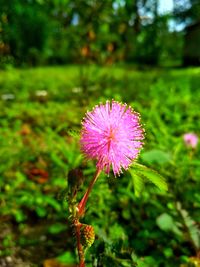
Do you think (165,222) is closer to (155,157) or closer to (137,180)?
(155,157)

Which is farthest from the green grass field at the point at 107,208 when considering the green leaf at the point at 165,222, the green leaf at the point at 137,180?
the green leaf at the point at 137,180

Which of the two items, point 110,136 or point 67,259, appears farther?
point 67,259

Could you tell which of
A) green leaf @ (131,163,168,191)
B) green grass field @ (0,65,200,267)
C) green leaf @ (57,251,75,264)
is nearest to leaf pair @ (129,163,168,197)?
green leaf @ (131,163,168,191)

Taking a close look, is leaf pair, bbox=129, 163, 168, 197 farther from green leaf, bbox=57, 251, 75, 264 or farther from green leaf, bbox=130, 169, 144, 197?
green leaf, bbox=57, 251, 75, 264

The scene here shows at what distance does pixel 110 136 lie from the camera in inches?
42.1

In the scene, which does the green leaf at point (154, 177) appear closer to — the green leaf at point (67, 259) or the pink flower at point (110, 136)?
the pink flower at point (110, 136)

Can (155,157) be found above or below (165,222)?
above

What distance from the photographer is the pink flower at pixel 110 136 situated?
1.07 m

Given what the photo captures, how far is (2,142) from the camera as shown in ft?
10.7

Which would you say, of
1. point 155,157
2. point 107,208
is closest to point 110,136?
point 155,157

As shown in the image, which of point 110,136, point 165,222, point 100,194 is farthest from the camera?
point 100,194

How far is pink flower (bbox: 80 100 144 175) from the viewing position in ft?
3.51

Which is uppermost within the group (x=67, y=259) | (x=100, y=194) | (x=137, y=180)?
(x=137, y=180)

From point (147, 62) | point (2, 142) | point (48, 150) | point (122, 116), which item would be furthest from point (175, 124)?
point (147, 62)
